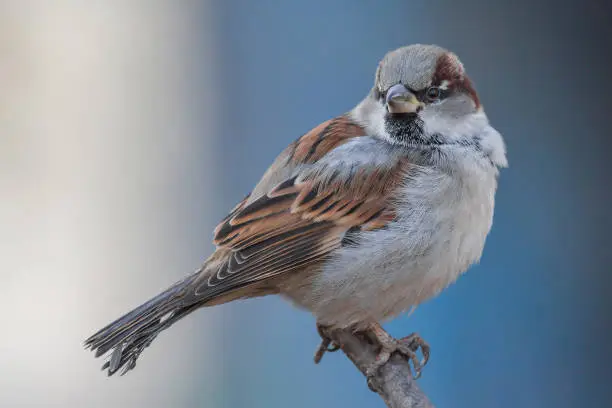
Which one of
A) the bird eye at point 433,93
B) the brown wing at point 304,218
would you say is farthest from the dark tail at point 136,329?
the bird eye at point 433,93

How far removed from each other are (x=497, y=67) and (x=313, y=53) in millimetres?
784

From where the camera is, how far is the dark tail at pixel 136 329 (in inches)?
77.9

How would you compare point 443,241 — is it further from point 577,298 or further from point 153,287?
point 153,287

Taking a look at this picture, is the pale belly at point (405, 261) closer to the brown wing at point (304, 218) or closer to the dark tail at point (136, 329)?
the brown wing at point (304, 218)

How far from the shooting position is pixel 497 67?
3.69 meters

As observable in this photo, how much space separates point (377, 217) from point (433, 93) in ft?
1.20

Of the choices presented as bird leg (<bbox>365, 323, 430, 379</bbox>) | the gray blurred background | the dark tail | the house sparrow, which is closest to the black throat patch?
the house sparrow

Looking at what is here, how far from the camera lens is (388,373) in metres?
2.13

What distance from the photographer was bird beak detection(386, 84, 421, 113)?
2232 mm

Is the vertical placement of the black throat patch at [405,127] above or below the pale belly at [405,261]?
above

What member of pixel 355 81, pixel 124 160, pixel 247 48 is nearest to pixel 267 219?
pixel 355 81

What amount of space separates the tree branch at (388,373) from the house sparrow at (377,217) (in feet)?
0.12

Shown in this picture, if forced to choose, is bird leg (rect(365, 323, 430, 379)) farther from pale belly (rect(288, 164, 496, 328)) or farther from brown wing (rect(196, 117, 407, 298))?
brown wing (rect(196, 117, 407, 298))

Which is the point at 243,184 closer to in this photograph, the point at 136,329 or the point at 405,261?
the point at 405,261
